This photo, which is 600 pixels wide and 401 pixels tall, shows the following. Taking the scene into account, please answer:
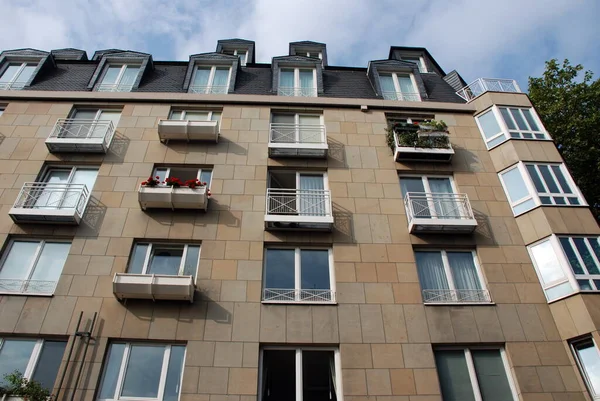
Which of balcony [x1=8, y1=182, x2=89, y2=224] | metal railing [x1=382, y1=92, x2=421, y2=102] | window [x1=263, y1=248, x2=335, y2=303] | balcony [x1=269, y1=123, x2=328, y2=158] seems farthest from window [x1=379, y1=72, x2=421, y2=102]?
balcony [x1=8, y1=182, x2=89, y2=224]

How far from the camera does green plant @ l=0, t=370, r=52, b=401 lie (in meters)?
9.23

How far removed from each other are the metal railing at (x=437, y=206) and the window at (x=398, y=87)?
5.76 meters

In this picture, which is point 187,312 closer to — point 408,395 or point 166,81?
point 408,395

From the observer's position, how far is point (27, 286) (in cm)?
1167

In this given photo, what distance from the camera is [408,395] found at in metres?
10.1

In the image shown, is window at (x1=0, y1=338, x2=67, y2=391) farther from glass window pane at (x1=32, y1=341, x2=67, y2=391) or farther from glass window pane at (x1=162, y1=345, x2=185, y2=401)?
glass window pane at (x1=162, y1=345, x2=185, y2=401)

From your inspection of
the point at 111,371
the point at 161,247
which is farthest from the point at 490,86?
the point at 111,371

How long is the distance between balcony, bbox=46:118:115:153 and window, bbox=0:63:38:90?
3.88 m

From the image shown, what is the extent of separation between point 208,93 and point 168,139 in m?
3.24

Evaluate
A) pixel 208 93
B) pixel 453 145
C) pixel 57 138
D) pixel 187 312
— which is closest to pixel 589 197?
pixel 453 145

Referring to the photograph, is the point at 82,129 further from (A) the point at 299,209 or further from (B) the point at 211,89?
(A) the point at 299,209

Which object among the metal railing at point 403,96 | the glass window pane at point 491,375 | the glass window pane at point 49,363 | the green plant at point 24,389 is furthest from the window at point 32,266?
the metal railing at point 403,96

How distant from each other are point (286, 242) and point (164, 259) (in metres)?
3.78

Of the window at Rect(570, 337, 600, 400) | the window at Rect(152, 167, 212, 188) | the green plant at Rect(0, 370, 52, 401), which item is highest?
the window at Rect(152, 167, 212, 188)
